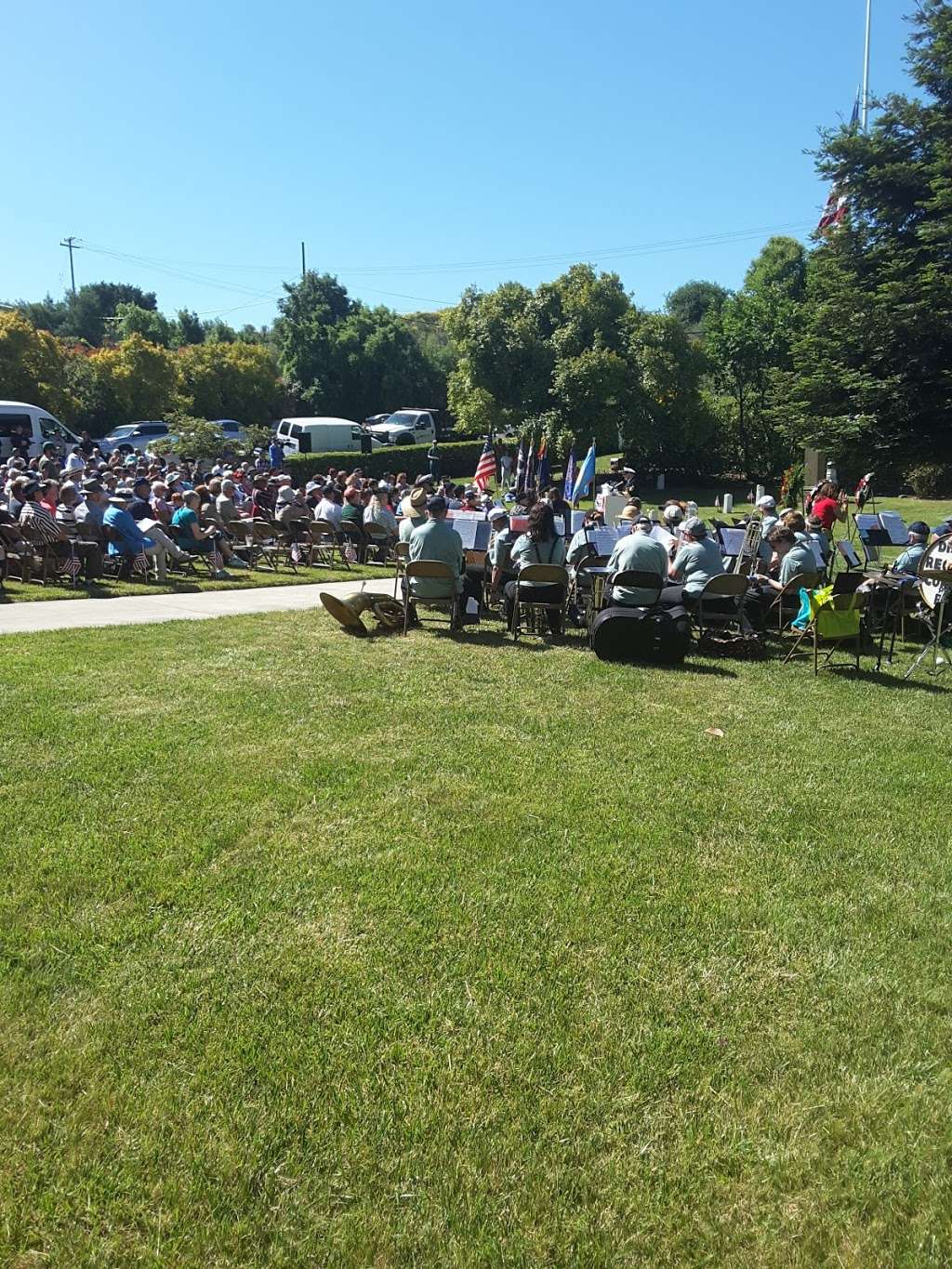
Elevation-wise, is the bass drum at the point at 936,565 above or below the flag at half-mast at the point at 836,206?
below

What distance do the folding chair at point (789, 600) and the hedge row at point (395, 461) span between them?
24600 mm

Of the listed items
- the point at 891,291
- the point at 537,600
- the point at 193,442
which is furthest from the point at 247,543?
the point at 193,442

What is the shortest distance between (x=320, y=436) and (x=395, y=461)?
3.45m

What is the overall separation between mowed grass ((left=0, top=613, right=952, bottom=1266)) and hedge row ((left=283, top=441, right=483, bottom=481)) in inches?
1157

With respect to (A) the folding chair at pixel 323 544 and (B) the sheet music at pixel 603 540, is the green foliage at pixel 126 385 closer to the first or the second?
(A) the folding chair at pixel 323 544

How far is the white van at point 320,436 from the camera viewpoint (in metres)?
39.3

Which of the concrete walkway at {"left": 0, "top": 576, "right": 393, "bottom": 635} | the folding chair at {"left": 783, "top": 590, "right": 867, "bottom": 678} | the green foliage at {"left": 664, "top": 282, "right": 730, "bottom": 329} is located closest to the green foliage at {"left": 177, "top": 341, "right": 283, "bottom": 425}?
the concrete walkway at {"left": 0, "top": 576, "right": 393, "bottom": 635}

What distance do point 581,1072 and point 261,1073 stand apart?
105 centimetres

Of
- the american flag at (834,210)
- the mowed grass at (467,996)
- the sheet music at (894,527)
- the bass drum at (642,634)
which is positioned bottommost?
the mowed grass at (467,996)

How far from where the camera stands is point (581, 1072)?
3.16 m

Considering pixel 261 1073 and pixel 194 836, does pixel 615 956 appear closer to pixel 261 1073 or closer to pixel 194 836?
pixel 261 1073

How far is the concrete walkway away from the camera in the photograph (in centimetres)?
1020

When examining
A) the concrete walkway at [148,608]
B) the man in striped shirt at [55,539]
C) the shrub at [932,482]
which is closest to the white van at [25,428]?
the man in striped shirt at [55,539]

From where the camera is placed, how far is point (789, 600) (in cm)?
1097
